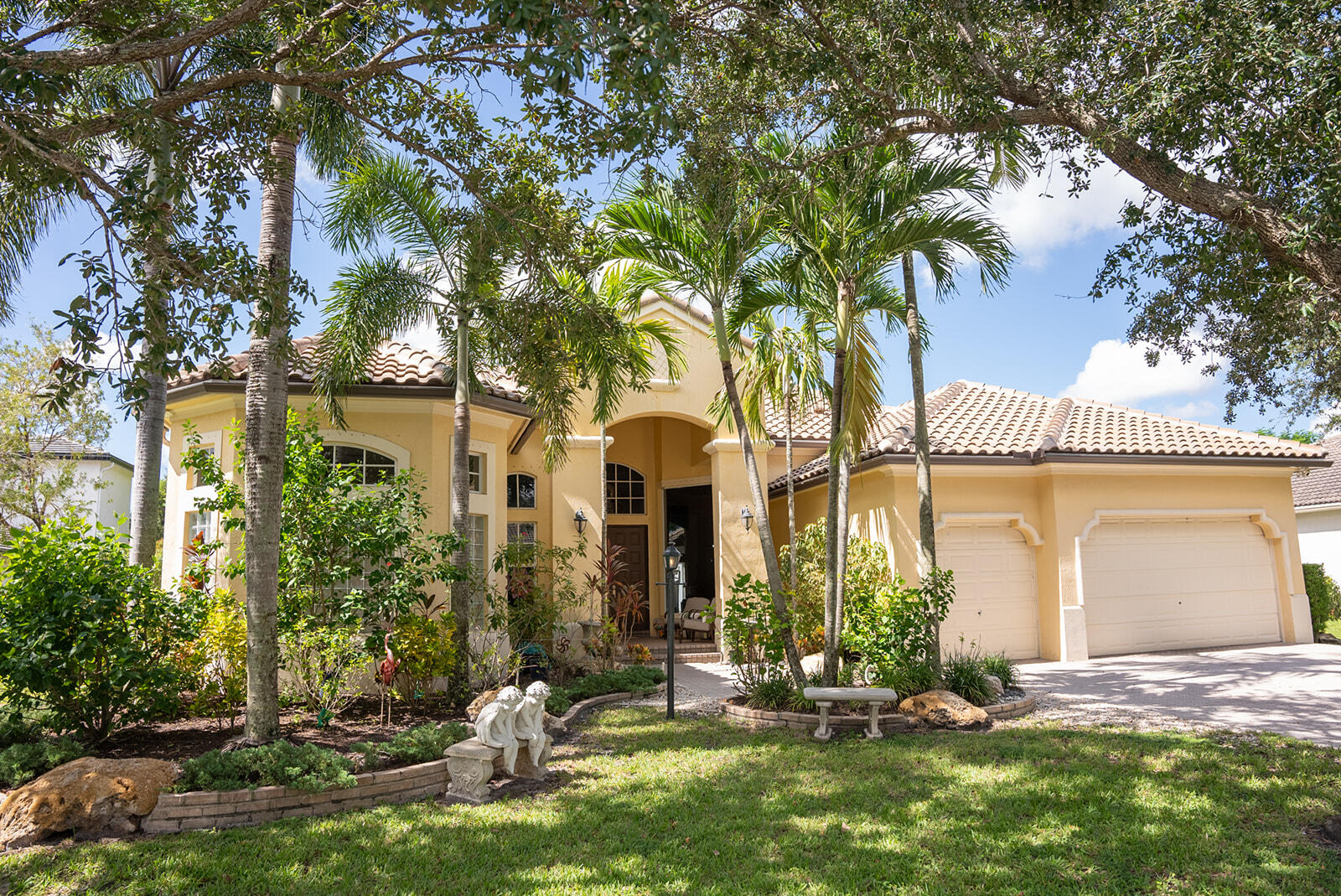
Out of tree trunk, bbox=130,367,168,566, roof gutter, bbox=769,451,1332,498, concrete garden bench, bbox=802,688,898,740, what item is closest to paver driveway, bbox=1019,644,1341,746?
roof gutter, bbox=769,451,1332,498

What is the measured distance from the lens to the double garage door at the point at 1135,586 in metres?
14.4

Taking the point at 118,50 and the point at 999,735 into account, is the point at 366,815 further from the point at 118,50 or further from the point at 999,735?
the point at 999,735

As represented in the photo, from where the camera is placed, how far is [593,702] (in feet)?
37.1

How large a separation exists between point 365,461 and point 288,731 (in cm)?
456

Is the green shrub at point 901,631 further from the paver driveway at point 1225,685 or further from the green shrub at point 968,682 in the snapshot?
the paver driveway at point 1225,685

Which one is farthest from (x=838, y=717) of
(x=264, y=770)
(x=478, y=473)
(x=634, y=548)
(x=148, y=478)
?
(x=634, y=548)

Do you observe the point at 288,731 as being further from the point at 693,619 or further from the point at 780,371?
the point at 693,619

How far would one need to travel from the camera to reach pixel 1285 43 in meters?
5.43

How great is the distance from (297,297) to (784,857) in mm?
5451

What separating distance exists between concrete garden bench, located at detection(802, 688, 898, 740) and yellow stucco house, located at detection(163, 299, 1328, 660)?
558cm

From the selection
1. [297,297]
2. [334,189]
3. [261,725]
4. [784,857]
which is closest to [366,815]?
[261,725]

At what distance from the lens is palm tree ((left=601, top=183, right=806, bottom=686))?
9.73 m

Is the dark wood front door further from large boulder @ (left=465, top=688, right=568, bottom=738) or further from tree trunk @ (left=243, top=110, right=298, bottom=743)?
tree trunk @ (left=243, top=110, right=298, bottom=743)

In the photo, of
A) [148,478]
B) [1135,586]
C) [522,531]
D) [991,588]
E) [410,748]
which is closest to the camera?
[410,748]
